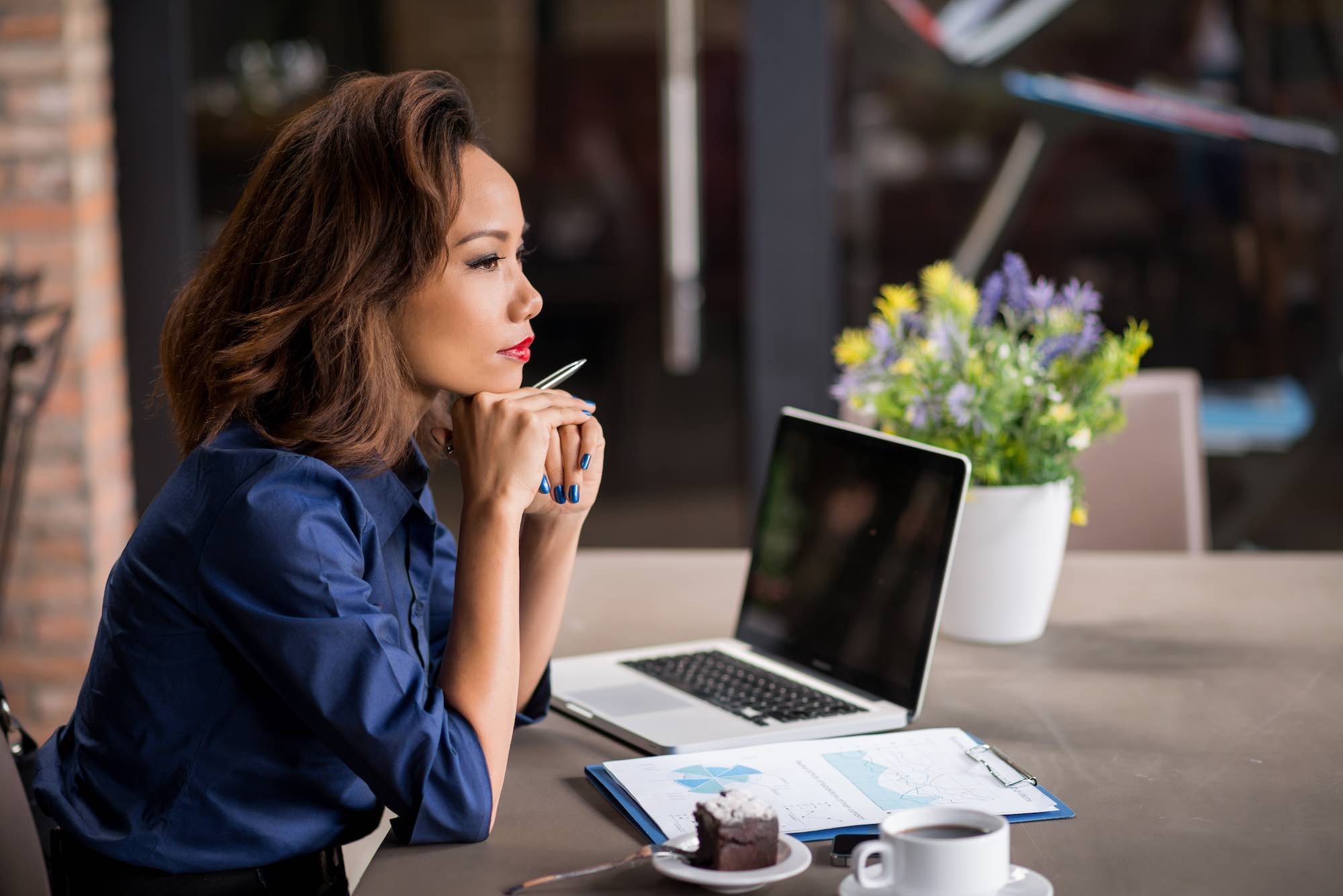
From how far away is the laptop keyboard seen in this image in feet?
4.71

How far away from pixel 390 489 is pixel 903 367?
591 millimetres

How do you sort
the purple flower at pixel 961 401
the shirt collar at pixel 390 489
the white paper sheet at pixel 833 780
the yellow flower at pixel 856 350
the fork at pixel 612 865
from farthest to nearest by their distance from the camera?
the yellow flower at pixel 856 350 → the purple flower at pixel 961 401 → the shirt collar at pixel 390 489 → the white paper sheet at pixel 833 780 → the fork at pixel 612 865

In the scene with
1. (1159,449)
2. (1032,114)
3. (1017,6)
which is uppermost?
(1017,6)

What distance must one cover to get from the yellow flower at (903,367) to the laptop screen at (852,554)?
10cm

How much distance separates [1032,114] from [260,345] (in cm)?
265

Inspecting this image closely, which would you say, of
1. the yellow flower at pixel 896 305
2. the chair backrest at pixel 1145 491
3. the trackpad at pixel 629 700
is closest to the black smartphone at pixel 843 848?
the trackpad at pixel 629 700

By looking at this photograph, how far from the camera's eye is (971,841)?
37.9 inches

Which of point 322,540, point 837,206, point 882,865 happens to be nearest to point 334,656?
point 322,540

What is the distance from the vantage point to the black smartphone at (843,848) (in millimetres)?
1092

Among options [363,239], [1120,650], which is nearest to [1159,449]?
[1120,650]

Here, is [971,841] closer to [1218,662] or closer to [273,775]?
[273,775]

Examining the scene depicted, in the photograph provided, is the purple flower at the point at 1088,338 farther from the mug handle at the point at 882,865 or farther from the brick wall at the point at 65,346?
the brick wall at the point at 65,346

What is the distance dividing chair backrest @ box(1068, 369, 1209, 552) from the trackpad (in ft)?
3.19

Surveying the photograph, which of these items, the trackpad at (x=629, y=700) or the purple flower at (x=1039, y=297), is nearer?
the trackpad at (x=629, y=700)
